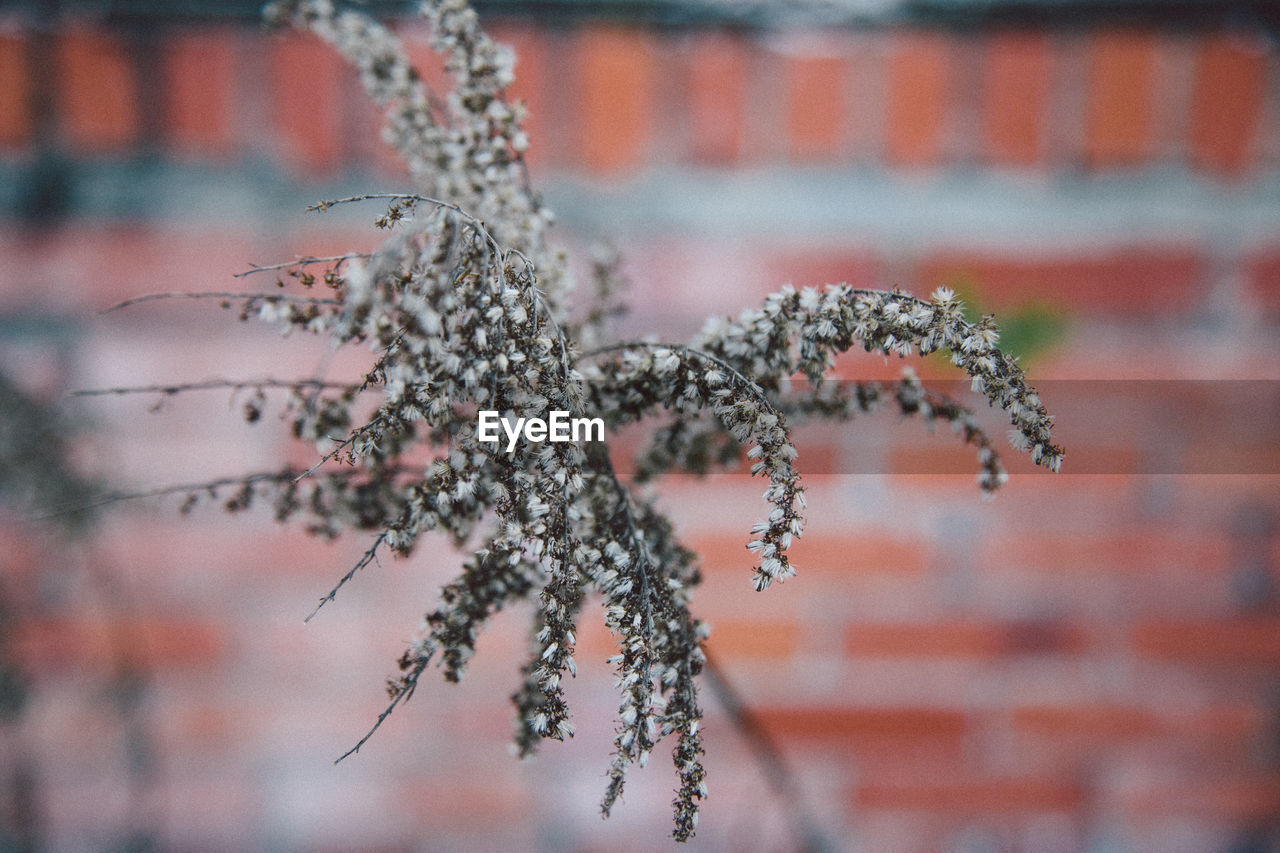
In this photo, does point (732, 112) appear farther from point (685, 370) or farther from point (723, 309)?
point (685, 370)

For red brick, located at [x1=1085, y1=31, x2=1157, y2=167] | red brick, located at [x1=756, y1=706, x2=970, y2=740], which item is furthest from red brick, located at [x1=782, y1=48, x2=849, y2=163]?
red brick, located at [x1=756, y1=706, x2=970, y2=740]

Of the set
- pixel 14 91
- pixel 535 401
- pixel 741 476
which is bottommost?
pixel 741 476

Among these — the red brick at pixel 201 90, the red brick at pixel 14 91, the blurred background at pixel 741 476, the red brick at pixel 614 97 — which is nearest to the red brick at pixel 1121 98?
the blurred background at pixel 741 476

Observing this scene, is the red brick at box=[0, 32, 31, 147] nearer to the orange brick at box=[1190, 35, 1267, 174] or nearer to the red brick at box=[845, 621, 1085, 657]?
the red brick at box=[845, 621, 1085, 657]

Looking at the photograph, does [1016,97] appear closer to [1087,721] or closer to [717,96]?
[717,96]

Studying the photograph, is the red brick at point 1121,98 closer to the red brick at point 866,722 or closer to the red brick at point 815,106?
the red brick at point 815,106

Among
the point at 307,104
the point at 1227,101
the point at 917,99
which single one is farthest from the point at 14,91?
the point at 1227,101
